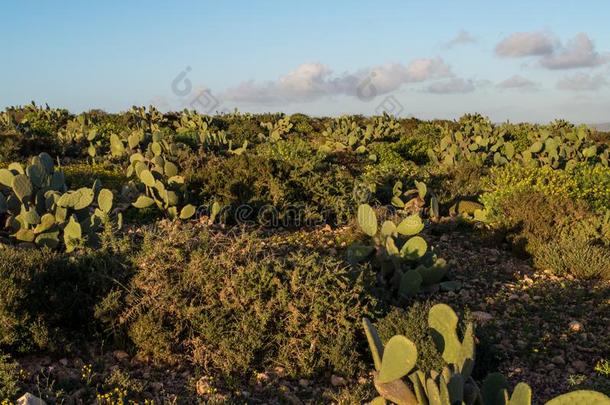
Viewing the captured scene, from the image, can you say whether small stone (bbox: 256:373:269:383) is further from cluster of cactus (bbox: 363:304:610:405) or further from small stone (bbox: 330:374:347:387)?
cluster of cactus (bbox: 363:304:610:405)

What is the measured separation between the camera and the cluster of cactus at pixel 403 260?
19.8 feet

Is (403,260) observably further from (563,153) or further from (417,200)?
(563,153)

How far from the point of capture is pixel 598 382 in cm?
446

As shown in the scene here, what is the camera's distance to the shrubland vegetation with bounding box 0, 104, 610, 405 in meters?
4.32

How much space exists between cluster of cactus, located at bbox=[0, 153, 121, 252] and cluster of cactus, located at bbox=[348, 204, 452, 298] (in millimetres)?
2759

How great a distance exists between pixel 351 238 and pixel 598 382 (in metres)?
3.59

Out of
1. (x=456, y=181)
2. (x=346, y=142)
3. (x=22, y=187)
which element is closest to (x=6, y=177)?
(x=22, y=187)

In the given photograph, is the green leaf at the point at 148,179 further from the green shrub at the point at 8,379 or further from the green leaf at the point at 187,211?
the green shrub at the point at 8,379

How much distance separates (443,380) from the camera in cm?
341

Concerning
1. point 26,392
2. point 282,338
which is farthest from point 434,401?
point 26,392

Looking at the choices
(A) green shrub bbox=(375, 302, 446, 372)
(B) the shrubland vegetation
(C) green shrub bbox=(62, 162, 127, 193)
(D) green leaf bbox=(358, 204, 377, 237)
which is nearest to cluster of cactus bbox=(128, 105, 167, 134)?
(C) green shrub bbox=(62, 162, 127, 193)

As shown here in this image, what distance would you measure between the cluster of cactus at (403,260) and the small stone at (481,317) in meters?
0.58

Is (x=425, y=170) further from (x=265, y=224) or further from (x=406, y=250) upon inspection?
(x=406, y=250)

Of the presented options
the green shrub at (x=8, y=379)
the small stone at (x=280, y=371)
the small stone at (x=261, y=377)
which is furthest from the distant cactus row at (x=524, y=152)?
the green shrub at (x=8, y=379)
